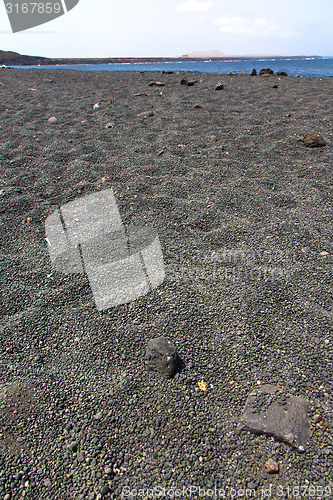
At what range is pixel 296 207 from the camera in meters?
3.04

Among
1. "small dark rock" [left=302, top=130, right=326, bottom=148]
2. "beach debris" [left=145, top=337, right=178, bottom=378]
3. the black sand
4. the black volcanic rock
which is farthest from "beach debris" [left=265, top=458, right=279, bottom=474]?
the black volcanic rock

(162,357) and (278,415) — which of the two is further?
(162,357)

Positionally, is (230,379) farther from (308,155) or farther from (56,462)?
(308,155)

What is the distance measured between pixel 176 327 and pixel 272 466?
823 mm

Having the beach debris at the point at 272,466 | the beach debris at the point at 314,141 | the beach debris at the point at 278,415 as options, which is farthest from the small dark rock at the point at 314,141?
the beach debris at the point at 272,466

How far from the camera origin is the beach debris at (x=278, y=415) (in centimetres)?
141

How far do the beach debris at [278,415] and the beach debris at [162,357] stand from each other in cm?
40

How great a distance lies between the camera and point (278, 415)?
149 centimetres

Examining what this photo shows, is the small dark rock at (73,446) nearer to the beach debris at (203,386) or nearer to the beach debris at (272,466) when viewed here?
the beach debris at (203,386)

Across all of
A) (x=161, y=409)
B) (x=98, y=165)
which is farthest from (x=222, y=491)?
(x=98, y=165)

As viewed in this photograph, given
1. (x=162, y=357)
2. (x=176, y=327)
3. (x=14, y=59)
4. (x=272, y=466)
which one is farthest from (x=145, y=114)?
(x=14, y=59)

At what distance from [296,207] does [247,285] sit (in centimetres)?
123

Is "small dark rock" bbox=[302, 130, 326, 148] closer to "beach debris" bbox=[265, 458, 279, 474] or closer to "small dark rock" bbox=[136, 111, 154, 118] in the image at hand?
"small dark rock" bbox=[136, 111, 154, 118]

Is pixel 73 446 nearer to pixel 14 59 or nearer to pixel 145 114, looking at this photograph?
pixel 145 114
